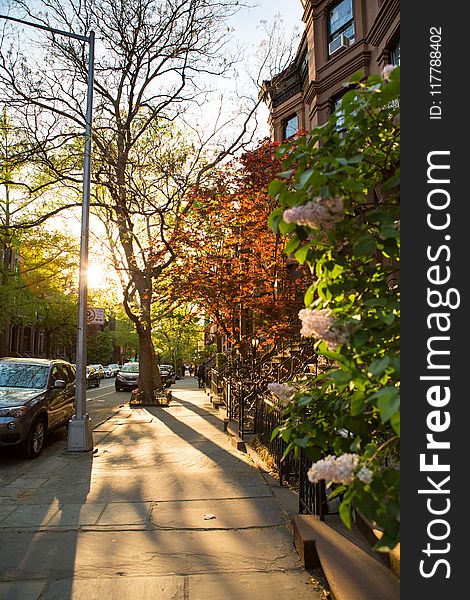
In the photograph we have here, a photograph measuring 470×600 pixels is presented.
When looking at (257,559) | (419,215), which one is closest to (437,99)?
(419,215)

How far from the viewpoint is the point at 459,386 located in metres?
2.26

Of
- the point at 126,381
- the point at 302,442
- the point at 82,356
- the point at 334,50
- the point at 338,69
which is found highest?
the point at 334,50

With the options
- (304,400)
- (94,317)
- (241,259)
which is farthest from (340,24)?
(304,400)

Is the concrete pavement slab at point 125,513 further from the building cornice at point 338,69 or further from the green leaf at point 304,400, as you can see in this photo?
the building cornice at point 338,69

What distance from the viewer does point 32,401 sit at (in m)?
9.67

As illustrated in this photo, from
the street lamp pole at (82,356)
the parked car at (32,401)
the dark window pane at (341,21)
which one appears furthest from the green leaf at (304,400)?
the dark window pane at (341,21)

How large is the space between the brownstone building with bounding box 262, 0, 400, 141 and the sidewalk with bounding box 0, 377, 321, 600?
9.64 metres

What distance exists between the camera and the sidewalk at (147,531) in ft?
13.8

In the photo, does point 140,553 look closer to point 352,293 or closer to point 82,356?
point 352,293

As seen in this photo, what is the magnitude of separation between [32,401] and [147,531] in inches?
197

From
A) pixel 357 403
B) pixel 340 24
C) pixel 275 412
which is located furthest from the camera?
pixel 340 24

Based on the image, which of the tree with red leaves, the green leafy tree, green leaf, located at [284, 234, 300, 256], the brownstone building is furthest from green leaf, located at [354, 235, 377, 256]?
the brownstone building

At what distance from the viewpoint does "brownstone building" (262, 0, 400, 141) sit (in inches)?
495

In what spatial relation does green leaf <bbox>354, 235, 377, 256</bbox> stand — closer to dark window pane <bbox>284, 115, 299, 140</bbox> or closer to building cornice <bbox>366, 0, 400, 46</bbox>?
building cornice <bbox>366, 0, 400, 46</bbox>
